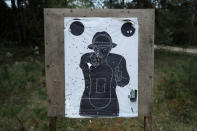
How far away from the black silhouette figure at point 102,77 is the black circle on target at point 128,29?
15 centimetres

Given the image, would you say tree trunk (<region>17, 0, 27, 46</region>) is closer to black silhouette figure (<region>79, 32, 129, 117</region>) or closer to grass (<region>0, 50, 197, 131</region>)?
grass (<region>0, 50, 197, 131</region>)

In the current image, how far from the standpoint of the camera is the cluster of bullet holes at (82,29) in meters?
2.14

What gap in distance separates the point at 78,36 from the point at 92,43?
Result: 148 mm

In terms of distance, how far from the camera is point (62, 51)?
2.13 m

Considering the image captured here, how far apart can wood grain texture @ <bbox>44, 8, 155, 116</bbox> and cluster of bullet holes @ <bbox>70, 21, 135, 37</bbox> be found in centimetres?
8

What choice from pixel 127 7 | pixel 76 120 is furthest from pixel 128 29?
pixel 127 7

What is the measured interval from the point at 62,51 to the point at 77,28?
26 cm

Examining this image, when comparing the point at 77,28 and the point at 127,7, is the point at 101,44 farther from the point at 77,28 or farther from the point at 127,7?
the point at 127,7

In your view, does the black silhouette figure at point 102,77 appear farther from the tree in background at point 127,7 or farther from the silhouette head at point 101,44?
the tree in background at point 127,7

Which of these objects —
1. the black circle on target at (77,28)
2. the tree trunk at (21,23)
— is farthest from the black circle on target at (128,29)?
the tree trunk at (21,23)

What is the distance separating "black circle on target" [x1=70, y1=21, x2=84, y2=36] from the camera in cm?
214

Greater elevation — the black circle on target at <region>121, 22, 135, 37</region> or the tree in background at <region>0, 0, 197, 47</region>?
the tree in background at <region>0, 0, 197, 47</region>

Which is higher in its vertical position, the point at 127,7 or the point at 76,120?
the point at 127,7

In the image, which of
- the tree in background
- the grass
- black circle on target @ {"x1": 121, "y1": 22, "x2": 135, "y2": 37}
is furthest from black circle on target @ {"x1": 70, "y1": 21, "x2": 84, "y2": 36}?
the tree in background
